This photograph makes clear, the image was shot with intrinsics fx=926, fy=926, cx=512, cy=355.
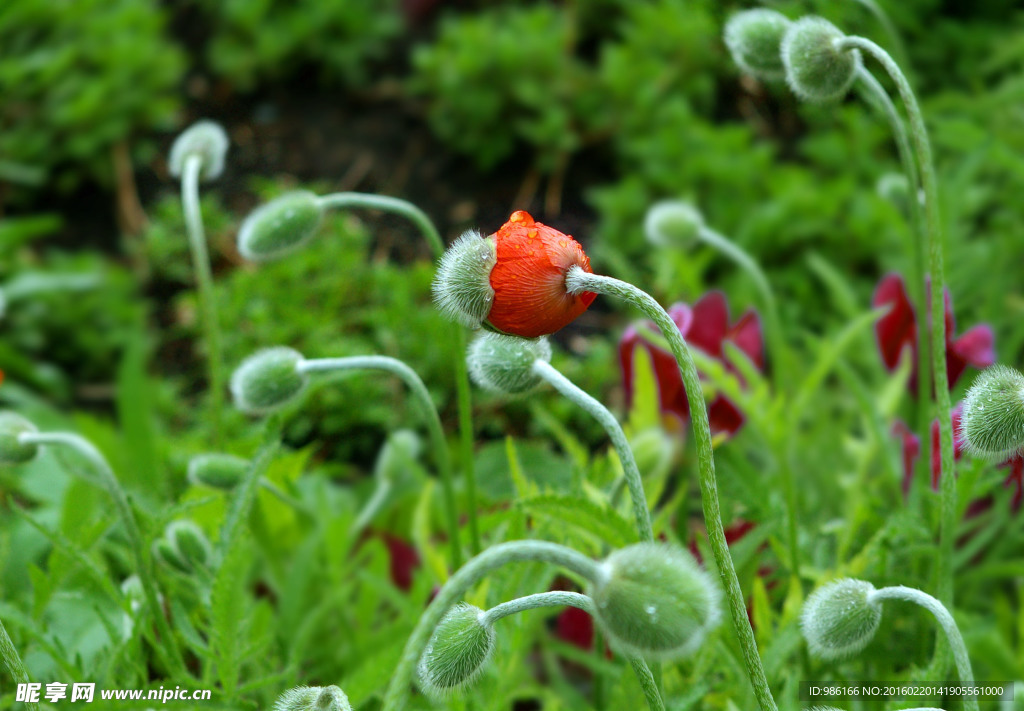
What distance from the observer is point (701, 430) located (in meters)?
0.53

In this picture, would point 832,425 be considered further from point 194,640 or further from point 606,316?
point 194,640

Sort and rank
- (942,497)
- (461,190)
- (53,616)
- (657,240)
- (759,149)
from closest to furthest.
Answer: (942,497), (53,616), (657,240), (759,149), (461,190)

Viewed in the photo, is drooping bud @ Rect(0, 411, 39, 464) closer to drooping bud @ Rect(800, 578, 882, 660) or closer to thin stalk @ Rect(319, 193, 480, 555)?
thin stalk @ Rect(319, 193, 480, 555)

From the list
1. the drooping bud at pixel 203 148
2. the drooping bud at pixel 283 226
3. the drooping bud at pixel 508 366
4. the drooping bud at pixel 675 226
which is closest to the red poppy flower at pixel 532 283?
the drooping bud at pixel 508 366

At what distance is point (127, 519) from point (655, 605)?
19.1 inches

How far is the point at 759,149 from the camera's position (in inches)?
79.1

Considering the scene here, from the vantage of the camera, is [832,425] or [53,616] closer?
[53,616]

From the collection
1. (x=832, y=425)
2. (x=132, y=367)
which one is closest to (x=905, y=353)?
(x=832, y=425)

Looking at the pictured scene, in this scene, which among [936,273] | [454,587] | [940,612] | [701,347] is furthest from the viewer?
[701,347]

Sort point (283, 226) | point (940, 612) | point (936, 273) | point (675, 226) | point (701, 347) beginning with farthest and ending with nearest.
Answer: point (701, 347) → point (675, 226) → point (283, 226) → point (936, 273) → point (940, 612)

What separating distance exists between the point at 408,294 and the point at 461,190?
2.12 ft

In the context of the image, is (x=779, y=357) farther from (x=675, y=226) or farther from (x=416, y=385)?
(x=416, y=385)

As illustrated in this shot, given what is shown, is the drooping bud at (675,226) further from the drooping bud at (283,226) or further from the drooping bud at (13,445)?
the drooping bud at (13,445)

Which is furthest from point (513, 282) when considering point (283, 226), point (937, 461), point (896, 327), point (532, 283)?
point (896, 327)
